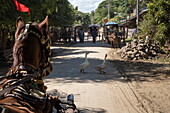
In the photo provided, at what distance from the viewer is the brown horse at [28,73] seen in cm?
212

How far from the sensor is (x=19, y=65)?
270 centimetres

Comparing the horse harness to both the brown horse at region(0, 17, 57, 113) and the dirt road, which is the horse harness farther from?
the dirt road

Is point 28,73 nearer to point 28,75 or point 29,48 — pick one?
point 28,75

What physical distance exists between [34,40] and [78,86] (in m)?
4.35

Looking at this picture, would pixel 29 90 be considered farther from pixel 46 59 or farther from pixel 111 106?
pixel 111 106

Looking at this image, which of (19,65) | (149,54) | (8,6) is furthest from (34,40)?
(149,54)

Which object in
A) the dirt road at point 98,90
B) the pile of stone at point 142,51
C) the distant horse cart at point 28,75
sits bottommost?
the dirt road at point 98,90

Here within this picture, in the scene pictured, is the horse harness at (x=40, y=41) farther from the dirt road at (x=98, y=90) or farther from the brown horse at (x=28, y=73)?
the dirt road at (x=98, y=90)

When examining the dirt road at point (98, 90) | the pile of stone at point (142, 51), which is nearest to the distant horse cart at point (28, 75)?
the dirt road at point (98, 90)

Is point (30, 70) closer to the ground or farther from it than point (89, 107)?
farther from it

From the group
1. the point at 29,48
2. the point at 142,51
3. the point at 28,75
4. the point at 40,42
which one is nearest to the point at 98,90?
the point at 40,42

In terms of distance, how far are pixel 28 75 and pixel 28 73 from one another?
16 cm

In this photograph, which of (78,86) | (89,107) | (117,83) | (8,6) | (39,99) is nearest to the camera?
(39,99)

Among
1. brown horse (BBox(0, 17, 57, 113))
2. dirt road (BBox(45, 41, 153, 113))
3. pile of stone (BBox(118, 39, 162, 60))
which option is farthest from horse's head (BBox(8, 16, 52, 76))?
pile of stone (BBox(118, 39, 162, 60))
